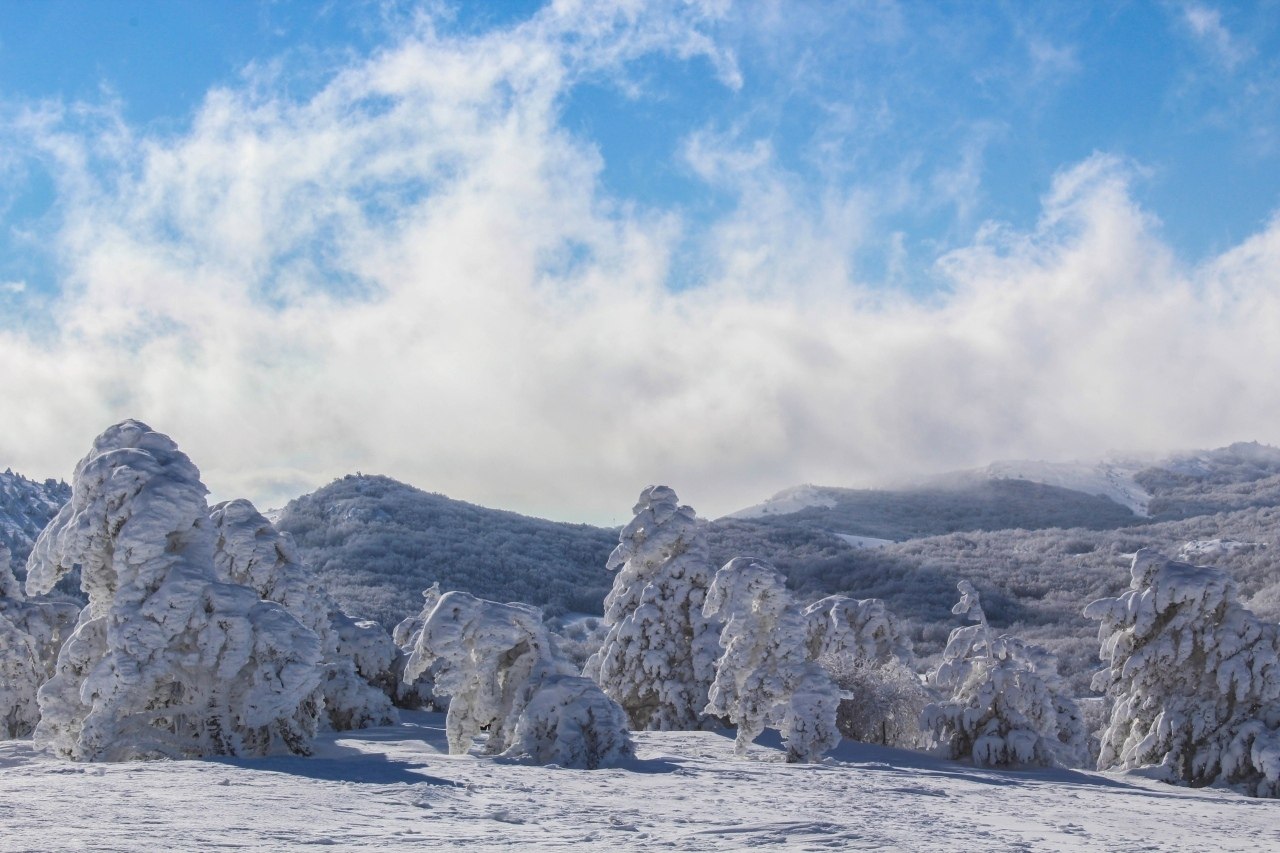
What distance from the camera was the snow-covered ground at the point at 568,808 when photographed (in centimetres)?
883

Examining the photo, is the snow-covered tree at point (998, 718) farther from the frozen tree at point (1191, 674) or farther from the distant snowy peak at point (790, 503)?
the distant snowy peak at point (790, 503)

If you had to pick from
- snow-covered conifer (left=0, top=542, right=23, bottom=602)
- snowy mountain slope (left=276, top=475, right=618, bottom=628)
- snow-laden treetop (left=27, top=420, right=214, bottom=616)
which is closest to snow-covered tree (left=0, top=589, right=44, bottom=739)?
snow-covered conifer (left=0, top=542, right=23, bottom=602)

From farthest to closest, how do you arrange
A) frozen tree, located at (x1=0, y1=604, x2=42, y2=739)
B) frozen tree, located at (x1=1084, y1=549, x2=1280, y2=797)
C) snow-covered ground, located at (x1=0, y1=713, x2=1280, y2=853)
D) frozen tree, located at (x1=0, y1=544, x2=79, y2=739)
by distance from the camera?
frozen tree, located at (x1=0, y1=544, x2=79, y2=739) → frozen tree, located at (x1=0, y1=604, x2=42, y2=739) → frozen tree, located at (x1=1084, y1=549, x2=1280, y2=797) → snow-covered ground, located at (x1=0, y1=713, x2=1280, y2=853)

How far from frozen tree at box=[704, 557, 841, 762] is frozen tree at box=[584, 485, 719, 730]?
5.80 metres

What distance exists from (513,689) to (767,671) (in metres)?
5.14

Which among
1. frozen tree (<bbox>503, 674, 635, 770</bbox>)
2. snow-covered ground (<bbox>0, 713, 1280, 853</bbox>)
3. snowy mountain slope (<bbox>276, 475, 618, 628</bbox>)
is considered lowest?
snow-covered ground (<bbox>0, 713, 1280, 853</bbox>)

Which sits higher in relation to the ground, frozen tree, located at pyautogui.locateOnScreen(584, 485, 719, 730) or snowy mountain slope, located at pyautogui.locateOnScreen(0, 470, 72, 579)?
snowy mountain slope, located at pyautogui.locateOnScreen(0, 470, 72, 579)

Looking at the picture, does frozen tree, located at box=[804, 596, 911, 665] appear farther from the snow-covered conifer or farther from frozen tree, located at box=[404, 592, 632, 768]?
the snow-covered conifer

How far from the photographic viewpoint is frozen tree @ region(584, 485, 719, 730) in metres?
27.8

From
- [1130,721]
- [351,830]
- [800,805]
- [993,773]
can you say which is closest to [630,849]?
[351,830]

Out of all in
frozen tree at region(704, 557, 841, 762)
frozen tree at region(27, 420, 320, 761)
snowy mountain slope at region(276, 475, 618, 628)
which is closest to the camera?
frozen tree at region(27, 420, 320, 761)

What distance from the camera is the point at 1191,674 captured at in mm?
21172

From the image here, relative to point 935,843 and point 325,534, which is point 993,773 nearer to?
point 935,843

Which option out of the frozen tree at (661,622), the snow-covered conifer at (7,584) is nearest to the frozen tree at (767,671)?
the frozen tree at (661,622)
